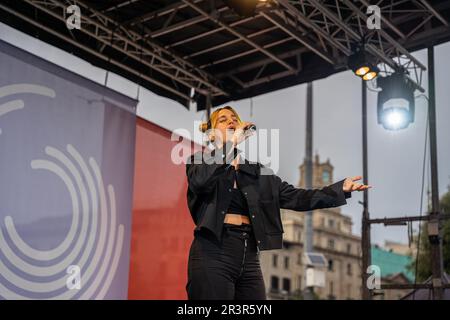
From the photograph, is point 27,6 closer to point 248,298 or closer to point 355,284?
point 248,298

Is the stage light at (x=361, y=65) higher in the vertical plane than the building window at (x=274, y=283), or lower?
higher

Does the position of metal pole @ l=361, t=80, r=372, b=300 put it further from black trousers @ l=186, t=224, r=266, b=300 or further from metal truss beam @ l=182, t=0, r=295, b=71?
black trousers @ l=186, t=224, r=266, b=300

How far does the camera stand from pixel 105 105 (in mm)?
6543

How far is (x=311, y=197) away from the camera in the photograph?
2.91 metres

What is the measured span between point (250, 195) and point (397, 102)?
199 inches

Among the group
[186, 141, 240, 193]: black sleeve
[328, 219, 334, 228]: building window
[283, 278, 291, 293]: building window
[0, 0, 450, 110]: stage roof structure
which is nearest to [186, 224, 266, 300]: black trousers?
[186, 141, 240, 193]: black sleeve

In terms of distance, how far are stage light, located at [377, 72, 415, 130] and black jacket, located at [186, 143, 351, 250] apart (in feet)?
15.8

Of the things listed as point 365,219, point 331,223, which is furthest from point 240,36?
point 331,223

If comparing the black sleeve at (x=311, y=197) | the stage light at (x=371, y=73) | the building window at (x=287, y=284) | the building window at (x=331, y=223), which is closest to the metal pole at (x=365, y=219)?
the stage light at (x=371, y=73)

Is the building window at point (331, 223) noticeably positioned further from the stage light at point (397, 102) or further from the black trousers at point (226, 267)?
the black trousers at point (226, 267)

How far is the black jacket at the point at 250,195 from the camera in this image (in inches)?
110

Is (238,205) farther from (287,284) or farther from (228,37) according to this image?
(287,284)
